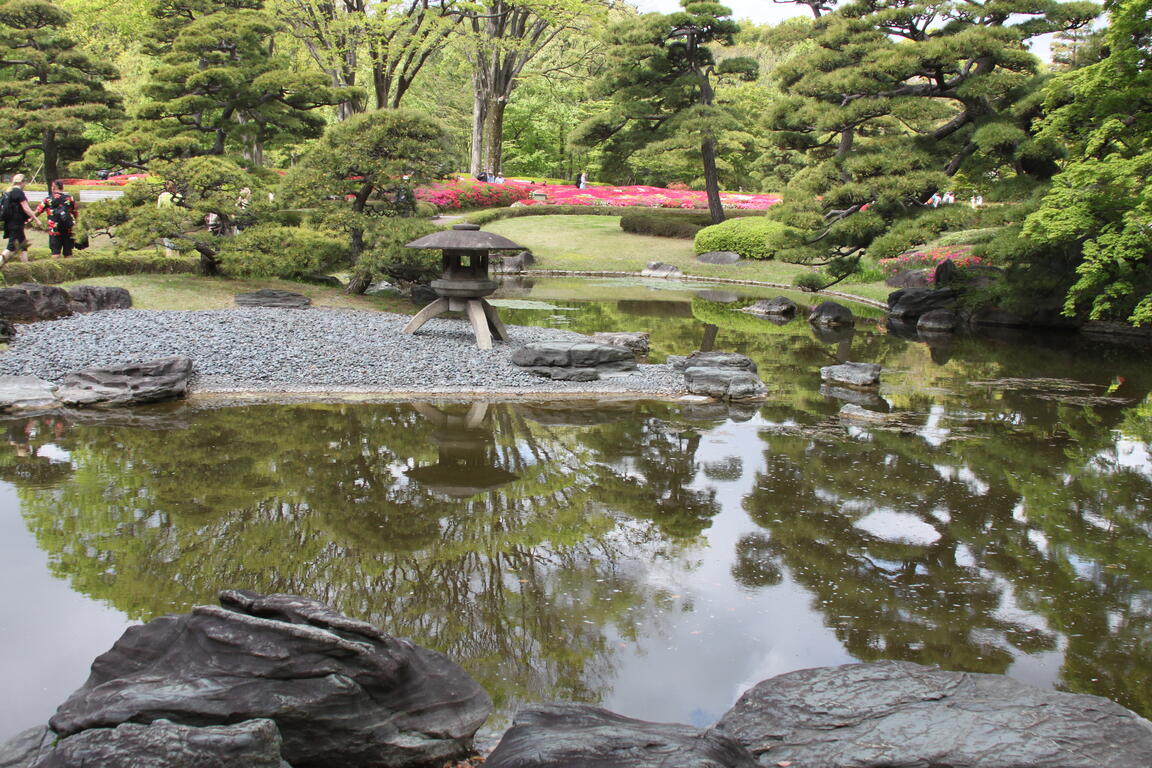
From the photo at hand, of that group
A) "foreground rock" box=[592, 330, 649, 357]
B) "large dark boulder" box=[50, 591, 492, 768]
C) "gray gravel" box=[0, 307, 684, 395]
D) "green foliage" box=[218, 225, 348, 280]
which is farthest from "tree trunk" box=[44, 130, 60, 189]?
"large dark boulder" box=[50, 591, 492, 768]

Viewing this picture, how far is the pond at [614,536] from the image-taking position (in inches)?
171

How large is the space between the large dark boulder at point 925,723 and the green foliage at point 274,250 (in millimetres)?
12352

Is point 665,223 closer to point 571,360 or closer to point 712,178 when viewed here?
point 712,178

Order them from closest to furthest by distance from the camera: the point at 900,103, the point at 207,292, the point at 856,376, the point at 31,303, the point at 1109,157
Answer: the point at 856,376
the point at 31,303
the point at 1109,157
the point at 207,292
the point at 900,103

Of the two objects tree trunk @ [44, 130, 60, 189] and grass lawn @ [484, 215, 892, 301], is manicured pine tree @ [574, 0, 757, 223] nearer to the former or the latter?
grass lawn @ [484, 215, 892, 301]

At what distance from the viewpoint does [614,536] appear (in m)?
5.92

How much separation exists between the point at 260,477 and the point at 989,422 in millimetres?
7637

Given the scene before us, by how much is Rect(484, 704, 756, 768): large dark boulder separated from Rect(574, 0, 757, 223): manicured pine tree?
24.6 meters

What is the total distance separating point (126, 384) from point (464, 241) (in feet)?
15.1

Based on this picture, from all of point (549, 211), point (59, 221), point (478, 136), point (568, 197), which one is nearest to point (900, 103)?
point (59, 221)

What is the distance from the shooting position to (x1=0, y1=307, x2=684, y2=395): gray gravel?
9.80 m

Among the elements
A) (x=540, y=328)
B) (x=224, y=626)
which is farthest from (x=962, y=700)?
(x=540, y=328)

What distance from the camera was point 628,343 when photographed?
1328 centimetres

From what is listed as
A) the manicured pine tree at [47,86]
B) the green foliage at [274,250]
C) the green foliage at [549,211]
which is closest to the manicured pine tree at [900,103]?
the green foliage at [274,250]
